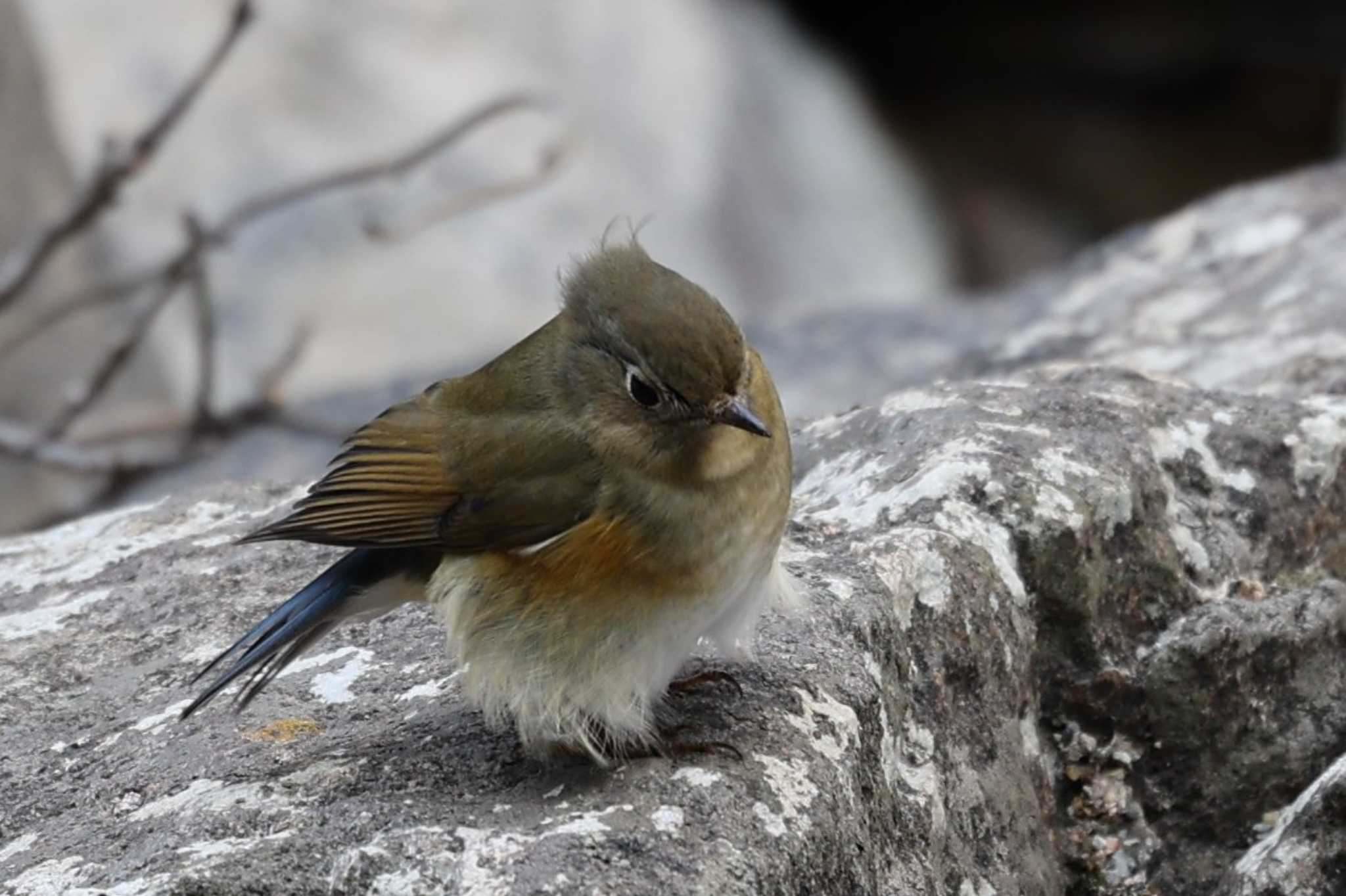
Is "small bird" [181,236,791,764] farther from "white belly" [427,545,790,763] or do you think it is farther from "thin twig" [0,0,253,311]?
"thin twig" [0,0,253,311]

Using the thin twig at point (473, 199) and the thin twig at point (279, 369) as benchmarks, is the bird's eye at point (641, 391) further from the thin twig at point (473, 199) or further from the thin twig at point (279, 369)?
the thin twig at point (473, 199)

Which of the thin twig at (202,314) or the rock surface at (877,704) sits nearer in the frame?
the rock surface at (877,704)

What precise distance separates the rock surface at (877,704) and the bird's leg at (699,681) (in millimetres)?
40

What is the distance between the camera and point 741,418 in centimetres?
271

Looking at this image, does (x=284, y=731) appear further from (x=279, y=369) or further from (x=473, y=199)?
(x=473, y=199)

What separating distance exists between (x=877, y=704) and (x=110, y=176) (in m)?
3.42

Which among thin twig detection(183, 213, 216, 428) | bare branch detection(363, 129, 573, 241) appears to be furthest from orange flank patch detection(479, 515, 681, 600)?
bare branch detection(363, 129, 573, 241)

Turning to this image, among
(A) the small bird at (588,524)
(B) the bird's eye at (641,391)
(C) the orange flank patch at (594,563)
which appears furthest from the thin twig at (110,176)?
(C) the orange flank patch at (594,563)

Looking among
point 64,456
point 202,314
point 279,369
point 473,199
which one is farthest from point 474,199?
point 64,456

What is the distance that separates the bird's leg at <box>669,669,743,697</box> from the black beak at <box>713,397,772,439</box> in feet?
1.44

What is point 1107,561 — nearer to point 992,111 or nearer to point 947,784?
point 947,784

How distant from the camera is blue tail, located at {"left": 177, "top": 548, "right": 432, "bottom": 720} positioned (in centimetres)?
286

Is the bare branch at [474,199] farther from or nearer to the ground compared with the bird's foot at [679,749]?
farther from the ground

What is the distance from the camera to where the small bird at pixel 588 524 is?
2707 mm
